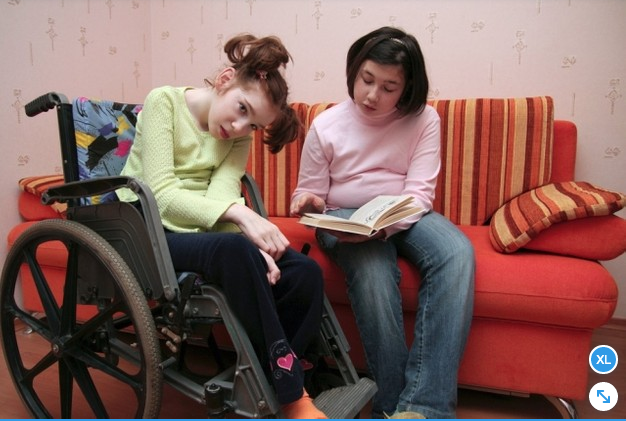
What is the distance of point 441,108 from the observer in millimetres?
1639

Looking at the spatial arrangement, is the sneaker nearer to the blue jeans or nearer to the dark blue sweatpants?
the dark blue sweatpants

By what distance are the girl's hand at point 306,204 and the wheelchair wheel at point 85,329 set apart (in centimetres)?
49

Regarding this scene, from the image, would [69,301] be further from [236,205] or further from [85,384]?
[236,205]

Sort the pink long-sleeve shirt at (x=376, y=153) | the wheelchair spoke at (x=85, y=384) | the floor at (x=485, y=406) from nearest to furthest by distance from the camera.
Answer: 1. the wheelchair spoke at (x=85, y=384)
2. the floor at (x=485, y=406)
3. the pink long-sleeve shirt at (x=376, y=153)

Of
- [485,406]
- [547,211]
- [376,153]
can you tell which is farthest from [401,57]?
[485,406]

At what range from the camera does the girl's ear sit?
100 centimetres

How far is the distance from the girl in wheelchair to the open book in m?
0.10

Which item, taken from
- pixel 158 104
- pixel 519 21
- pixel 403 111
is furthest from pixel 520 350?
pixel 519 21

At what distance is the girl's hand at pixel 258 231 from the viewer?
928 millimetres

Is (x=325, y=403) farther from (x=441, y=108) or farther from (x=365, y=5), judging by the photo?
(x=365, y=5)

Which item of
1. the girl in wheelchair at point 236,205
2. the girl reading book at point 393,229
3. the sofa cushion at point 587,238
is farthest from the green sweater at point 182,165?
the sofa cushion at point 587,238

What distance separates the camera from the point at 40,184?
155cm

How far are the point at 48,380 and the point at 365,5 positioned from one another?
171 cm

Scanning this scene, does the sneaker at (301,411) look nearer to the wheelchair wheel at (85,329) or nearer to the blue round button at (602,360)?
the wheelchair wheel at (85,329)
